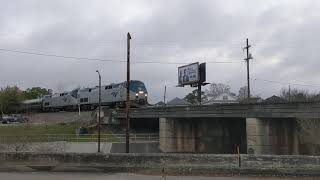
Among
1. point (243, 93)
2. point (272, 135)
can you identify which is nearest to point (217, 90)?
point (243, 93)

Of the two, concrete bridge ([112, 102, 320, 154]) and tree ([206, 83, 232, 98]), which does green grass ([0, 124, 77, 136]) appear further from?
tree ([206, 83, 232, 98])

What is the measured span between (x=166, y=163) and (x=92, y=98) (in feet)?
259

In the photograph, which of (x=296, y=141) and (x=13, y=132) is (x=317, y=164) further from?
(x=13, y=132)

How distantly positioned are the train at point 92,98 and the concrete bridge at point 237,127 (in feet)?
11.8

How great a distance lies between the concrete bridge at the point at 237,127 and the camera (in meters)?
51.0

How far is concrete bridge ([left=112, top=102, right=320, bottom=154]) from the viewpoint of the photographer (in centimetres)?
5103

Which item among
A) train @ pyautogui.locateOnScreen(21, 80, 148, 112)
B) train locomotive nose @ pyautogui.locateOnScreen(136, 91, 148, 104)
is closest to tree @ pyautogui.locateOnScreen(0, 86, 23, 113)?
train @ pyautogui.locateOnScreen(21, 80, 148, 112)

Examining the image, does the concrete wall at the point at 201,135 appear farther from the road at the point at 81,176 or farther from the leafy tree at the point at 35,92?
the leafy tree at the point at 35,92

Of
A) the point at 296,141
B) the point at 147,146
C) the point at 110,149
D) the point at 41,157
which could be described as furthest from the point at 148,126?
the point at 41,157

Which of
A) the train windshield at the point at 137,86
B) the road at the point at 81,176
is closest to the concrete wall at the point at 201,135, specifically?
the train windshield at the point at 137,86

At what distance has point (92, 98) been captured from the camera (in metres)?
102

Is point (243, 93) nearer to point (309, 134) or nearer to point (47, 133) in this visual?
point (47, 133)

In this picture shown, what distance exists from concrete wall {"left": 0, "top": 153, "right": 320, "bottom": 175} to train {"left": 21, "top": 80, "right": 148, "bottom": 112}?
63.9 metres

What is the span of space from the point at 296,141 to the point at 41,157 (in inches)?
1399
